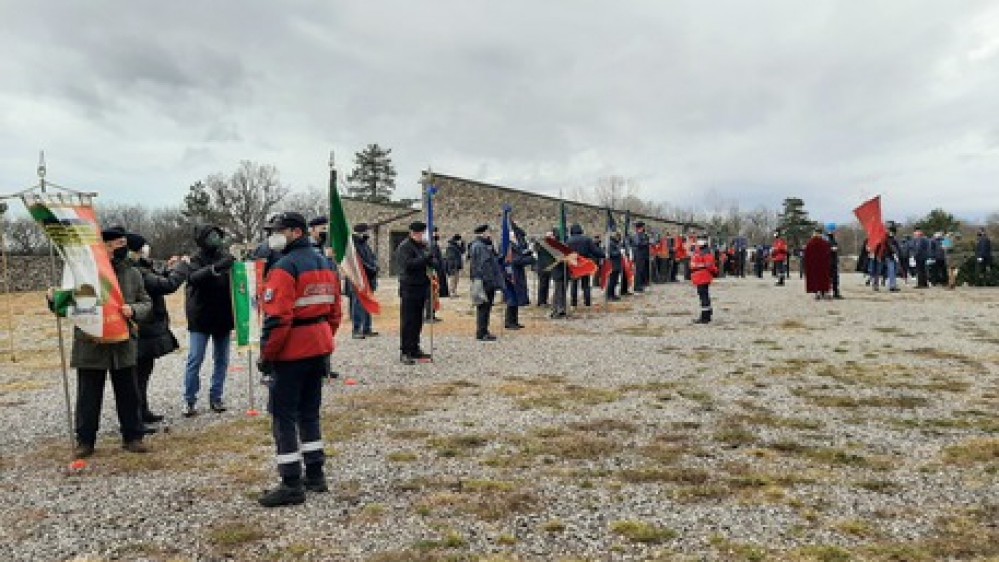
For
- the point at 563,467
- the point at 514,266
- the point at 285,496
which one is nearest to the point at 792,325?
the point at 514,266

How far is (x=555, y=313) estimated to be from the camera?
1738 centimetres

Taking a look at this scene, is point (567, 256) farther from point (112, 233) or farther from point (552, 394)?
point (112, 233)

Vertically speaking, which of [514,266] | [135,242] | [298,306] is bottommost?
[298,306]

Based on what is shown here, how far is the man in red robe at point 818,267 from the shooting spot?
20031 mm

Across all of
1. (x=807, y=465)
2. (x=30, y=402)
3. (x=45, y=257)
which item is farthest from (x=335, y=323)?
(x=45, y=257)

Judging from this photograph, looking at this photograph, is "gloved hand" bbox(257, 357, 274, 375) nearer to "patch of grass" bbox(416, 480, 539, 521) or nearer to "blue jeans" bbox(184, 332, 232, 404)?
"patch of grass" bbox(416, 480, 539, 521)

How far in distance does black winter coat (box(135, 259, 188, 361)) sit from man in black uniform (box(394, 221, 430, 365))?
4181 millimetres

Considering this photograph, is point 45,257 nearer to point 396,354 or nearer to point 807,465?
point 396,354

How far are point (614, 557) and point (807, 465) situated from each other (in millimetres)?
2487

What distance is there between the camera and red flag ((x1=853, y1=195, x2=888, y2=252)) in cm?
2112

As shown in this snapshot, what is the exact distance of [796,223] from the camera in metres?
69.9

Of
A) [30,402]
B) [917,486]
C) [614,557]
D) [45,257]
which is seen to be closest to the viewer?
[614,557]

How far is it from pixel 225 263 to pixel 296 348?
2.80 metres

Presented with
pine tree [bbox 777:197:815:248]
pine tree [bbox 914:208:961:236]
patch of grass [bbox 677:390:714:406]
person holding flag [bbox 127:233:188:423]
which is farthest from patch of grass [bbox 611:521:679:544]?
pine tree [bbox 777:197:815:248]
